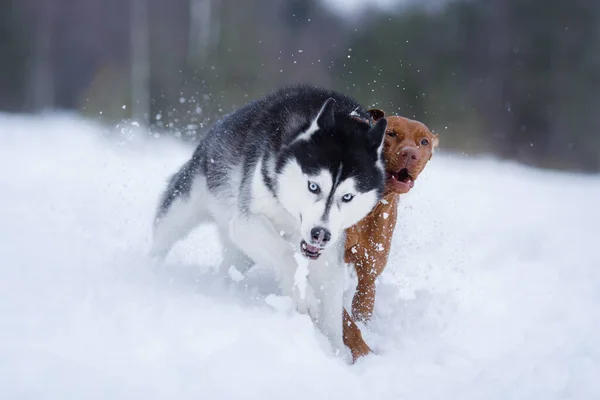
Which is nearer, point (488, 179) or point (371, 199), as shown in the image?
point (371, 199)

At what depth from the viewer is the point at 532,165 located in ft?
42.1

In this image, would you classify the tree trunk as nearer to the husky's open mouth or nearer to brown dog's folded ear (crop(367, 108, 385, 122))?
brown dog's folded ear (crop(367, 108, 385, 122))

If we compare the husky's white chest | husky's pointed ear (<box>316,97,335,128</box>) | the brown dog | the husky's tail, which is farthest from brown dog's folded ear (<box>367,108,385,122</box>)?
the husky's tail

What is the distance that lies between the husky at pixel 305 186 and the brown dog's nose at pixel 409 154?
0.12m

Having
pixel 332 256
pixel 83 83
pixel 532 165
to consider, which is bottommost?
pixel 83 83

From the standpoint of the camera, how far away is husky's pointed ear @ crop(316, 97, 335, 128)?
2.99 metres

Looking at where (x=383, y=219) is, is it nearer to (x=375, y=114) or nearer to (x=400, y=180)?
(x=400, y=180)

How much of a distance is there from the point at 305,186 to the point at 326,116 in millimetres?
387

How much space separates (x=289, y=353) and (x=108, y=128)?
11.5 m

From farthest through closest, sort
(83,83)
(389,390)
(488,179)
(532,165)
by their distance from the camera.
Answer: (83,83) → (532,165) → (488,179) → (389,390)

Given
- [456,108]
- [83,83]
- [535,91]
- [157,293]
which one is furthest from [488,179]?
[83,83]

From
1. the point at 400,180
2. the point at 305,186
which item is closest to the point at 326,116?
the point at 305,186

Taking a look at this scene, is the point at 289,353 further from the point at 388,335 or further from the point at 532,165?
the point at 532,165

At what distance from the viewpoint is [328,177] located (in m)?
2.85
